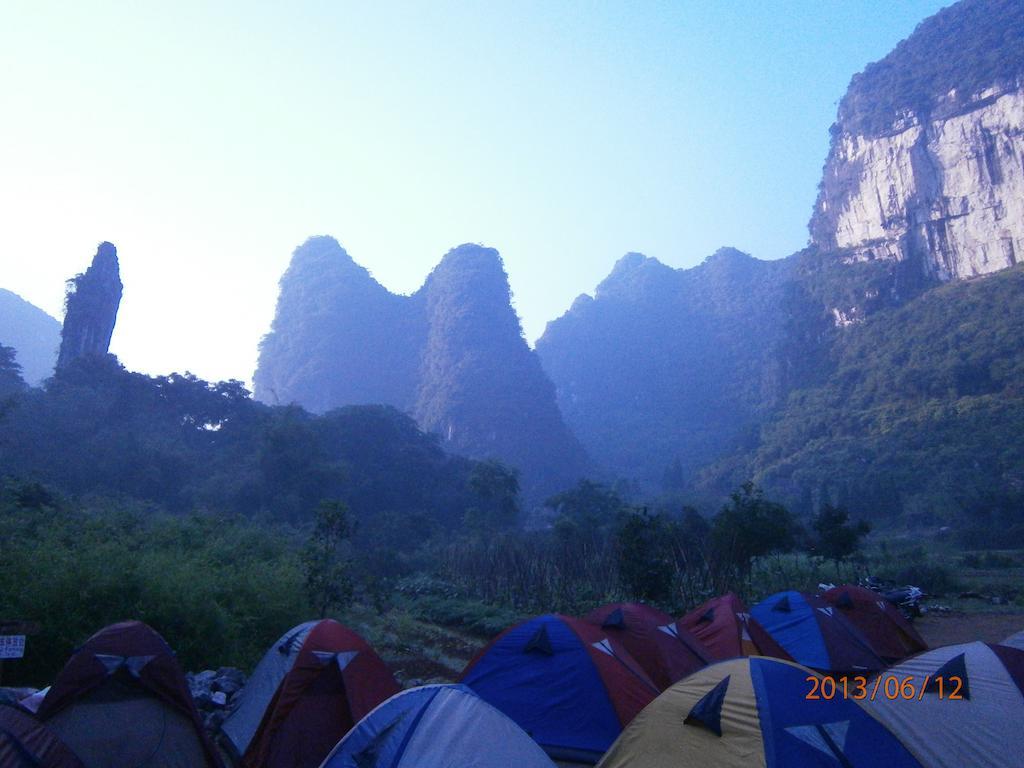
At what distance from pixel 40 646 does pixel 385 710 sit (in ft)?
14.6

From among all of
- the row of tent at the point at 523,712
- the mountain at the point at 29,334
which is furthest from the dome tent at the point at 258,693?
the mountain at the point at 29,334

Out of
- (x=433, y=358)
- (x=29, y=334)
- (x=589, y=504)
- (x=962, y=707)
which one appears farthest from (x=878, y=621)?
(x=29, y=334)

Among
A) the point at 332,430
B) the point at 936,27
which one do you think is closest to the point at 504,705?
the point at 332,430

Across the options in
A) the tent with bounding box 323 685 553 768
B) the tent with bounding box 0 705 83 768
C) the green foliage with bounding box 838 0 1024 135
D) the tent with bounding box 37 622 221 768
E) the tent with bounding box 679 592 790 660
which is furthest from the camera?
the green foliage with bounding box 838 0 1024 135

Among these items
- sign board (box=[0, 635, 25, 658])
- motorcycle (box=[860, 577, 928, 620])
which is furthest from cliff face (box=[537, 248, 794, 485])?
sign board (box=[0, 635, 25, 658])

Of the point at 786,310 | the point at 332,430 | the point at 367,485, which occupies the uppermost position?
the point at 786,310

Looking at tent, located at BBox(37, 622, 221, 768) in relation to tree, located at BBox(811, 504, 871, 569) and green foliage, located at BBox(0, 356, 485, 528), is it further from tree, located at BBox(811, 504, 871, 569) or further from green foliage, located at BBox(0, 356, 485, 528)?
green foliage, located at BBox(0, 356, 485, 528)

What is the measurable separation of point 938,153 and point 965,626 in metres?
58.0

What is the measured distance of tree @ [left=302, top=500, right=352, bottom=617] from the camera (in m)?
10.4

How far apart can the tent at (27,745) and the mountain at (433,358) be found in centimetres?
5688

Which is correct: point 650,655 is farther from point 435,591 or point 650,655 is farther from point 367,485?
point 367,485

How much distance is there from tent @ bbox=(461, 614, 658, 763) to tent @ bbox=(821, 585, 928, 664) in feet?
15.6

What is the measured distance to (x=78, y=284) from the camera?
Result: 38.8m

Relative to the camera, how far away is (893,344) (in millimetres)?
52344
